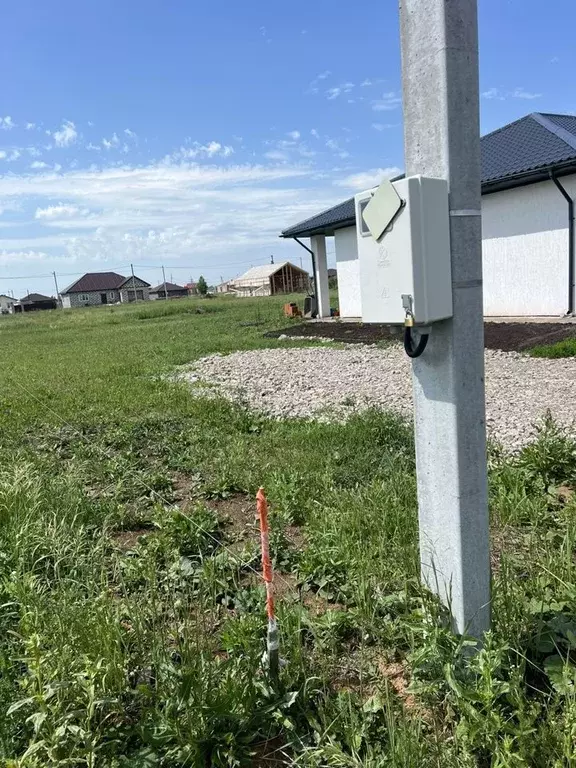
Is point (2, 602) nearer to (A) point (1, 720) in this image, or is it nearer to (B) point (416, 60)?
(A) point (1, 720)

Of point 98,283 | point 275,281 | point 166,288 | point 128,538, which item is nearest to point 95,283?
point 98,283

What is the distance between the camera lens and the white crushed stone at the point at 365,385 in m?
5.76

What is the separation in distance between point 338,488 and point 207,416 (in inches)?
107

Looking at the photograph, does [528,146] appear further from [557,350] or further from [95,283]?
[95,283]

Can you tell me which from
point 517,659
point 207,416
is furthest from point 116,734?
point 207,416

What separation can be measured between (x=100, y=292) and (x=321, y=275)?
231ft

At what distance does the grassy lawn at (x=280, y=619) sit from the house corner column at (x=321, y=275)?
627 inches

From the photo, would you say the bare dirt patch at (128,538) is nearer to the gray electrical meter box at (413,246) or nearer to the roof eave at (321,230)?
the gray electrical meter box at (413,246)

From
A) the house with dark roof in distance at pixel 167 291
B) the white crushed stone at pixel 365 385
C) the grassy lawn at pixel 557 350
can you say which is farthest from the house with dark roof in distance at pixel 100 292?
the grassy lawn at pixel 557 350

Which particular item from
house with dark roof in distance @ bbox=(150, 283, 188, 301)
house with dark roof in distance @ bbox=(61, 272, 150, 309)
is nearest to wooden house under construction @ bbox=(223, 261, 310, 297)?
house with dark roof in distance @ bbox=(61, 272, 150, 309)

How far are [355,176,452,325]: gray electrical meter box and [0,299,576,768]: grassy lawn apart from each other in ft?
3.59

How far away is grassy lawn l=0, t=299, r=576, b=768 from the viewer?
5.92 feet

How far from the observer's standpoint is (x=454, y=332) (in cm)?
193

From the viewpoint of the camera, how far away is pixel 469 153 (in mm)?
1875
